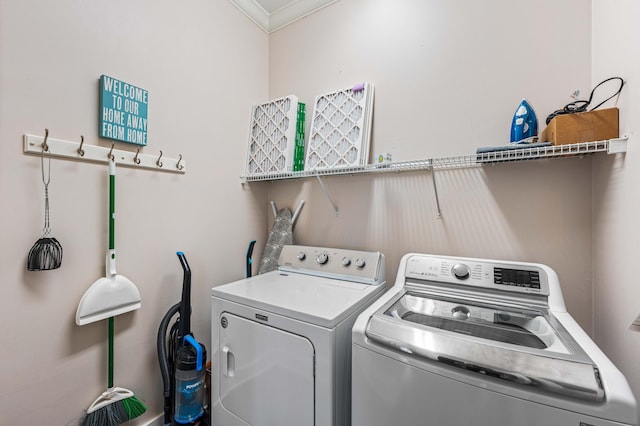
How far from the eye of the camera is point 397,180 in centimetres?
173

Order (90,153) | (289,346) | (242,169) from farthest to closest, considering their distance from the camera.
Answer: (242,169) → (90,153) → (289,346)

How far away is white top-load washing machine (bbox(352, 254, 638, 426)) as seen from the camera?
648mm

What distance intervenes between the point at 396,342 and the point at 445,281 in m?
0.60

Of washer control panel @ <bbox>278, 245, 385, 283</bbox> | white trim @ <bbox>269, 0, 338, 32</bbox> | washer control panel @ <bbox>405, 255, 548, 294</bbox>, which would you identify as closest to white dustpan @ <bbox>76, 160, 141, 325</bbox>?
washer control panel @ <bbox>278, 245, 385, 283</bbox>

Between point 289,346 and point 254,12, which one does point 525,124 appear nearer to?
point 289,346

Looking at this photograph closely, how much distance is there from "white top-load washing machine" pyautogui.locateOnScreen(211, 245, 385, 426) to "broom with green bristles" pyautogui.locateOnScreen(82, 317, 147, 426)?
38 cm

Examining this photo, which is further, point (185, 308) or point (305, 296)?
point (185, 308)

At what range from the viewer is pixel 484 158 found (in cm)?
128

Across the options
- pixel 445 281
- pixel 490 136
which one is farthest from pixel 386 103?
pixel 445 281

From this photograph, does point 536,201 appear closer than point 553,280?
No

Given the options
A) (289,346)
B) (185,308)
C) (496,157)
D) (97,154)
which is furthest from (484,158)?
(97,154)

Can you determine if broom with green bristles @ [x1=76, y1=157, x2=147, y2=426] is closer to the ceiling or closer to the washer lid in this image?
the washer lid

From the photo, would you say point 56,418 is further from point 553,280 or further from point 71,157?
point 553,280

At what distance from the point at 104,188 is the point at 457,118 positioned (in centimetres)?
193
